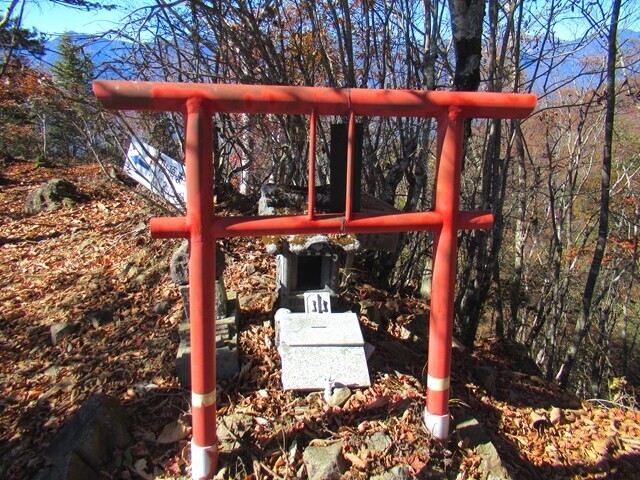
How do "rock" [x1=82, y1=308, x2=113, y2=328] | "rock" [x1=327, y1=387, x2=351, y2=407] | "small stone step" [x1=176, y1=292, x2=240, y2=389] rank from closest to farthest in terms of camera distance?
"rock" [x1=327, y1=387, x2=351, y2=407]
"small stone step" [x1=176, y1=292, x2=240, y2=389]
"rock" [x1=82, y1=308, x2=113, y2=328]

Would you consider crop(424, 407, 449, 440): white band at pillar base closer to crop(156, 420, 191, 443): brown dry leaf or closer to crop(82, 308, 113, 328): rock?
crop(156, 420, 191, 443): brown dry leaf

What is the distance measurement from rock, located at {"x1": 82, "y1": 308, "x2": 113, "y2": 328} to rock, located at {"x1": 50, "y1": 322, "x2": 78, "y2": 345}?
13 cm

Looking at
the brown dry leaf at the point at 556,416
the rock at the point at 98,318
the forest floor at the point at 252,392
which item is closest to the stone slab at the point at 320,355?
the forest floor at the point at 252,392

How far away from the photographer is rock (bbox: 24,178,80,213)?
704 centimetres

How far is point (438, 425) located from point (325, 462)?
0.70m

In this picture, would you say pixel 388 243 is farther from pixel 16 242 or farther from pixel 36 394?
pixel 16 242

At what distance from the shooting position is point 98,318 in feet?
13.5

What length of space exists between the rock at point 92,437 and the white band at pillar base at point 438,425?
1770 mm

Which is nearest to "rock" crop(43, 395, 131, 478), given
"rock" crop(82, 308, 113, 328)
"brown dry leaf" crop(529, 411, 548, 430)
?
"rock" crop(82, 308, 113, 328)

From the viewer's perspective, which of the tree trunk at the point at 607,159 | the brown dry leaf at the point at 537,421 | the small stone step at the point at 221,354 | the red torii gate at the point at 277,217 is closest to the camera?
the red torii gate at the point at 277,217

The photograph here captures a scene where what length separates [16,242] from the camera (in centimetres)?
612

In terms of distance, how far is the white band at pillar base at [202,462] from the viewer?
2.34 m

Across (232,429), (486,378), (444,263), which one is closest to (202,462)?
(232,429)

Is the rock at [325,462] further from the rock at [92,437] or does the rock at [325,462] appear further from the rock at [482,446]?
the rock at [92,437]
